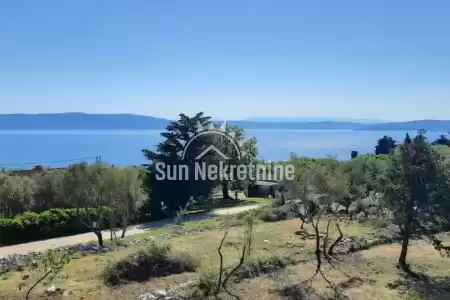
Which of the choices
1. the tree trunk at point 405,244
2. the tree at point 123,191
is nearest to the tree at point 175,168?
the tree at point 123,191

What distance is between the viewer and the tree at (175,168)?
25.8m

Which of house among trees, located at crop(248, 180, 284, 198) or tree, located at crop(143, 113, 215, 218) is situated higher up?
tree, located at crop(143, 113, 215, 218)

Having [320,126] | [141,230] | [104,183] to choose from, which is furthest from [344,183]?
[320,126]

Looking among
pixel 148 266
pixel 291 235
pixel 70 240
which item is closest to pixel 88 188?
pixel 70 240

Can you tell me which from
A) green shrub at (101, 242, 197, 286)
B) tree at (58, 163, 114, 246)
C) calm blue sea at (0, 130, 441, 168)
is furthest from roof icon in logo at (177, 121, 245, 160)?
green shrub at (101, 242, 197, 286)

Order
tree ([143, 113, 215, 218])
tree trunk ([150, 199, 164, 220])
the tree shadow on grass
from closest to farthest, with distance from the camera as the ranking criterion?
the tree shadow on grass, tree trunk ([150, 199, 164, 220]), tree ([143, 113, 215, 218])

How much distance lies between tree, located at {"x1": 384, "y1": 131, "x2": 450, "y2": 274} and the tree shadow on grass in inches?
24.8

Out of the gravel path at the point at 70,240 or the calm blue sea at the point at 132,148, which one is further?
the calm blue sea at the point at 132,148

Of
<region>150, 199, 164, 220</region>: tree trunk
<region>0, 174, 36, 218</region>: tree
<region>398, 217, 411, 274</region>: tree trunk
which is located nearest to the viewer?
<region>398, 217, 411, 274</region>: tree trunk

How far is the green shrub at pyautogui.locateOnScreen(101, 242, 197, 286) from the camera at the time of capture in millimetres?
10305

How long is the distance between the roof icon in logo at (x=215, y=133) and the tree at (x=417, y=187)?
1642 cm

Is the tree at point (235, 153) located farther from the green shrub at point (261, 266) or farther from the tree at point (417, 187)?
the tree at point (417, 187)

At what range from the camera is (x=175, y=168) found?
26234mm

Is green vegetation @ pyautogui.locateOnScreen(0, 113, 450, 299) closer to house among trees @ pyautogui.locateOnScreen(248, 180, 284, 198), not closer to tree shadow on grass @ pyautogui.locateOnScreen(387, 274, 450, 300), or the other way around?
tree shadow on grass @ pyautogui.locateOnScreen(387, 274, 450, 300)
